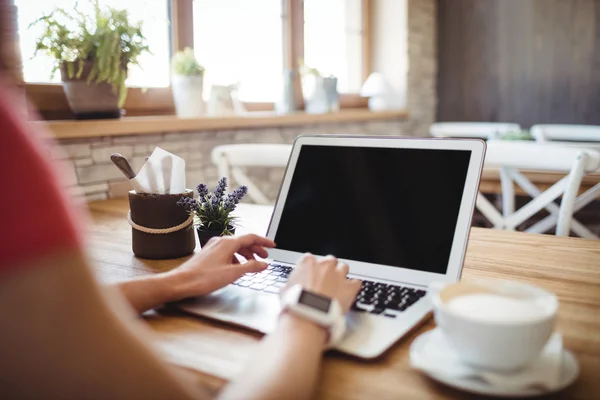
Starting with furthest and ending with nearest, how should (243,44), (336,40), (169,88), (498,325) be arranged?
(336,40)
(243,44)
(169,88)
(498,325)

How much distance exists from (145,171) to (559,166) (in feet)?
4.43

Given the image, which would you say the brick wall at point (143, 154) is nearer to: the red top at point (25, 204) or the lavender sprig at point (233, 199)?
the lavender sprig at point (233, 199)

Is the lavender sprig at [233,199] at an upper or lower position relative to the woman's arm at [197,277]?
upper

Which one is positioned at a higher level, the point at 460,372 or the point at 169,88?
the point at 169,88

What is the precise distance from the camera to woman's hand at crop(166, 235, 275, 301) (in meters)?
0.90

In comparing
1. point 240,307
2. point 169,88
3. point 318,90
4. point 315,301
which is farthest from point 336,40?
point 315,301

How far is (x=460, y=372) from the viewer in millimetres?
626

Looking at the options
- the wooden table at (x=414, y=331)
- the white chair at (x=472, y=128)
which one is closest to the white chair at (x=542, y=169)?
the wooden table at (x=414, y=331)

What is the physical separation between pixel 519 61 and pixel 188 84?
2.86 metres

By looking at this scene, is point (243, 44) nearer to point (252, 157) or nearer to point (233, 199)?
point (252, 157)

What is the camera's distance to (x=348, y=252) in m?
1.03

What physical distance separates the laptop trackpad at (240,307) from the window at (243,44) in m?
2.21

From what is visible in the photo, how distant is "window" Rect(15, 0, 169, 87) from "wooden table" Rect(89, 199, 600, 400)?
1.12 meters

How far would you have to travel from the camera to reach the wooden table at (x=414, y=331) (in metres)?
0.64
